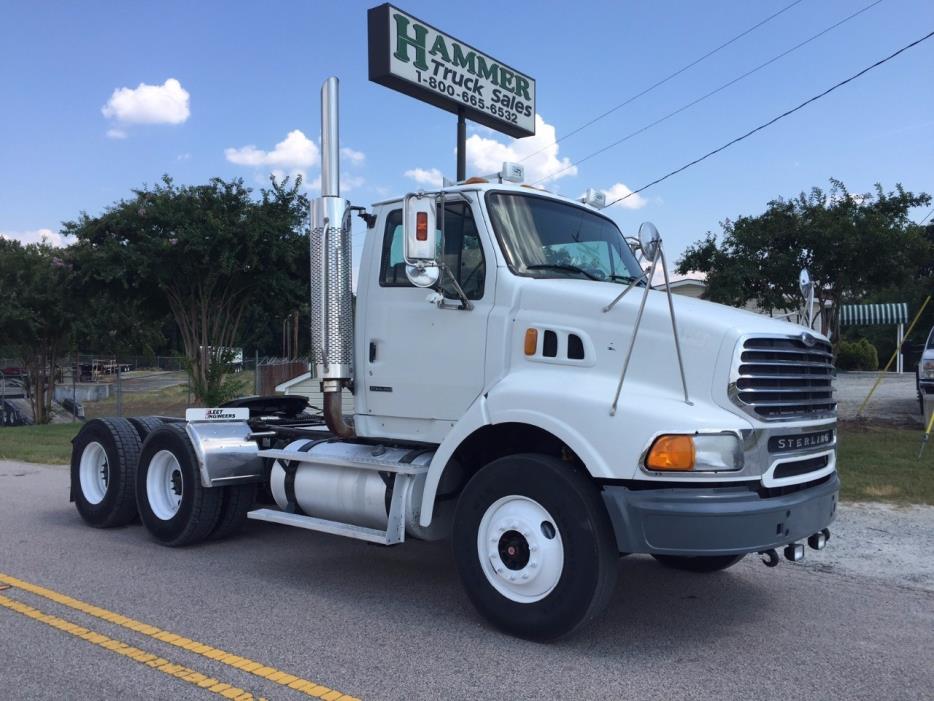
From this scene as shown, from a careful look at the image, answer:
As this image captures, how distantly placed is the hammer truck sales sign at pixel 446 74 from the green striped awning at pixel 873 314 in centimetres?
879

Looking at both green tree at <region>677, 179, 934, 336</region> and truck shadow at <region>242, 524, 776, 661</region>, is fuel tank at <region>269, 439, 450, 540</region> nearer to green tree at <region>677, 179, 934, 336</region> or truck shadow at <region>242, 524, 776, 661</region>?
A: truck shadow at <region>242, 524, 776, 661</region>

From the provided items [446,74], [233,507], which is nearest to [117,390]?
[446,74]

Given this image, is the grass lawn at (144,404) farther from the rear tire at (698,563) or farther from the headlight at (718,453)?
the headlight at (718,453)

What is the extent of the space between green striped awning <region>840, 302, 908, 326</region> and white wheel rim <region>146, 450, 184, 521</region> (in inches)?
586

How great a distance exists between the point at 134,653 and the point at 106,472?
4.04 m

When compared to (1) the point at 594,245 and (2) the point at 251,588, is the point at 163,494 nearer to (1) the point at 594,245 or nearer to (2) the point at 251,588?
(2) the point at 251,588

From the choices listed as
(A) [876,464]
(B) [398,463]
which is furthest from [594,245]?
(A) [876,464]

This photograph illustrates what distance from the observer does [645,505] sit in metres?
4.39

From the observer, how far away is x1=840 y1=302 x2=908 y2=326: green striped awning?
61.2 feet

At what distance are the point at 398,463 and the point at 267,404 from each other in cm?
294

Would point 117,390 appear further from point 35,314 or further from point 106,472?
point 106,472

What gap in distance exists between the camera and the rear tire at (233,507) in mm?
7305

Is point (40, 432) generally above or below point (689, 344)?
below

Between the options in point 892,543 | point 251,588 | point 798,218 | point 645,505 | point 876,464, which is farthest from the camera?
point 798,218
